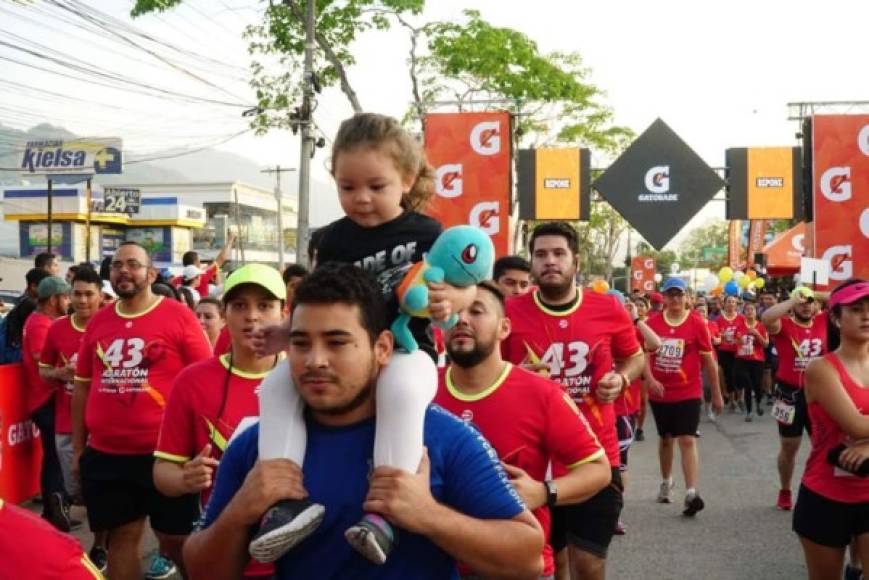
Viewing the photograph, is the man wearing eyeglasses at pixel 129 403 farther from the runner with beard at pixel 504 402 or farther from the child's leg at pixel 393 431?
the child's leg at pixel 393 431

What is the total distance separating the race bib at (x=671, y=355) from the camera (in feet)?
30.6

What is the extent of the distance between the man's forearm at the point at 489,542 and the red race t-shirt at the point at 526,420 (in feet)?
5.44

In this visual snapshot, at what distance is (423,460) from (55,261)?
27.2 ft

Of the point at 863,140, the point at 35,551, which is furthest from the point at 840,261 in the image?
the point at 35,551

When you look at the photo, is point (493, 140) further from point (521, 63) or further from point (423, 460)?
point (521, 63)

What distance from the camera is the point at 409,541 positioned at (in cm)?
210

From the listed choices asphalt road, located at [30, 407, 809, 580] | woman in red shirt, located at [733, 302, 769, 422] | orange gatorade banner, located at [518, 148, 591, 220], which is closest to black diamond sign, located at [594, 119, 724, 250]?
asphalt road, located at [30, 407, 809, 580]

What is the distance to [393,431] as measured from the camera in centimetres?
210

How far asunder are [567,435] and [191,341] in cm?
269

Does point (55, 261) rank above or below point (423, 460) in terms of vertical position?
above

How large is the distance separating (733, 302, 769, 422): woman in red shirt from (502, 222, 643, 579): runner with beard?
11.1 meters

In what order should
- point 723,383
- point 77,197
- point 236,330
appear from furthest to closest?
1. point 77,197
2. point 723,383
3. point 236,330

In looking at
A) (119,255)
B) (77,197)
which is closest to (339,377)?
(119,255)

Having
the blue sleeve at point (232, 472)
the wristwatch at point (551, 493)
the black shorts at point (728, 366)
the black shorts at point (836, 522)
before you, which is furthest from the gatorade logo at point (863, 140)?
the black shorts at point (728, 366)
